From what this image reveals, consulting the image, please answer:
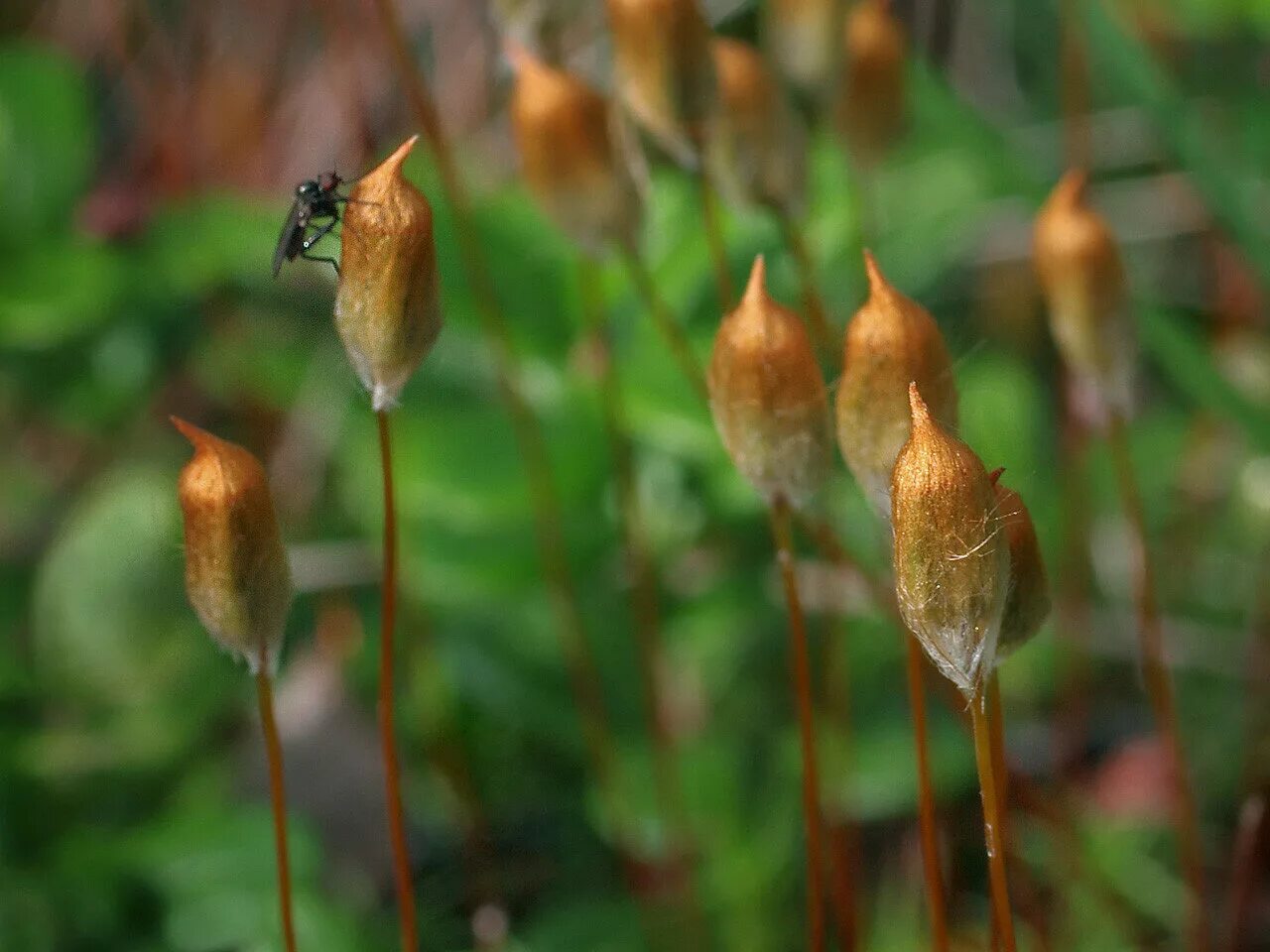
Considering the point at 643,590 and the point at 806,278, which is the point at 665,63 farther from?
the point at 643,590

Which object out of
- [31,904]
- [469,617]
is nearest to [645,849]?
[469,617]

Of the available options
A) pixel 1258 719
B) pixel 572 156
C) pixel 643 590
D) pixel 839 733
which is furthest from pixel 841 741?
pixel 572 156

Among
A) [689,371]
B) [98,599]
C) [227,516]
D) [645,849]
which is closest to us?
[227,516]

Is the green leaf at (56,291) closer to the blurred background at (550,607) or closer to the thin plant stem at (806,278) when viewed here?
the blurred background at (550,607)

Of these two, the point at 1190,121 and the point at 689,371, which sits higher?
the point at 1190,121

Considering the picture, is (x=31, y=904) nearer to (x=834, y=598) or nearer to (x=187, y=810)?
(x=187, y=810)

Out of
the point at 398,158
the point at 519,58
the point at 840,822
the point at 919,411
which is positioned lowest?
the point at 840,822
